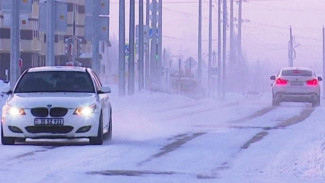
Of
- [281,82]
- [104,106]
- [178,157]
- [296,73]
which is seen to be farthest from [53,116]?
[296,73]

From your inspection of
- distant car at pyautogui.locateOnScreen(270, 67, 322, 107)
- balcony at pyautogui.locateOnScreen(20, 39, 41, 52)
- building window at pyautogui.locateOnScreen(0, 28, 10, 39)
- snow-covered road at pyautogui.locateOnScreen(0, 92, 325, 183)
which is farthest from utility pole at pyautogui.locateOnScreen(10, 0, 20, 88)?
balcony at pyautogui.locateOnScreen(20, 39, 41, 52)

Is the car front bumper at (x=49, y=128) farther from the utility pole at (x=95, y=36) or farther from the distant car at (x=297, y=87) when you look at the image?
the utility pole at (x=95, y=36)

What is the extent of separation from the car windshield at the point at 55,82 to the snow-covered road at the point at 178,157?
3.13ft

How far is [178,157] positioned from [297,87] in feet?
80.5

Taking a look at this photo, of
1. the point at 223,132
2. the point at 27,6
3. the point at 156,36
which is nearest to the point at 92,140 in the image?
the point at 223,132

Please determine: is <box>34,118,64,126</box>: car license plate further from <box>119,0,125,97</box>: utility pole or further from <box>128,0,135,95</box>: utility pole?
<box>128,0,135,95</box>: utility pole

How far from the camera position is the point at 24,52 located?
94062 millimetres

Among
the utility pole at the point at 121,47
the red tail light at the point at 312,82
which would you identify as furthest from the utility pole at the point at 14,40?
the utility pole at the point at 121,47

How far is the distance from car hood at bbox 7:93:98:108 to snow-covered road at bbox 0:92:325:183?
2.35 ft

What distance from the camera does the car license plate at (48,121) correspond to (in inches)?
669

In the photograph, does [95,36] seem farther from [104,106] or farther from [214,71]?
[214,71]

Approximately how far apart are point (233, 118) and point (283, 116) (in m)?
2.24

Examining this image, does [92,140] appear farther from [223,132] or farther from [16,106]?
[223,132]

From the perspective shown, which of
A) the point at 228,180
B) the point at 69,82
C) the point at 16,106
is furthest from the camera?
the point at 69,82
